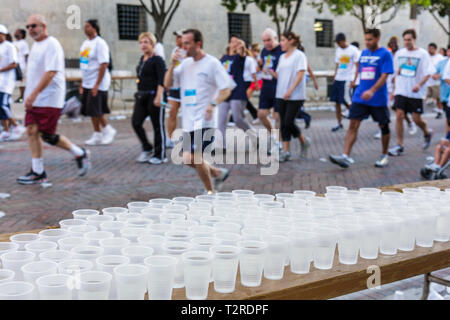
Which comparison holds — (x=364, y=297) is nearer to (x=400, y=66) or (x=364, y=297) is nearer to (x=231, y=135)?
(x=400, y=66)

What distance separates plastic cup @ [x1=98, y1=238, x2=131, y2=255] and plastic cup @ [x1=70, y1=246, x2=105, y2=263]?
0.03 meters

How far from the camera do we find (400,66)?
972 centimetres

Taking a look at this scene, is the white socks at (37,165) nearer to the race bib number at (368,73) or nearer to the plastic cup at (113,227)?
the race bib number at (368,73)

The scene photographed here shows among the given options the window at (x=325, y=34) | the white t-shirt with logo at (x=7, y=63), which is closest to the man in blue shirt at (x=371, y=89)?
the white t-shirt with logo at (x=7, y=63)

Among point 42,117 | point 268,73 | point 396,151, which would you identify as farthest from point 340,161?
point 42,117

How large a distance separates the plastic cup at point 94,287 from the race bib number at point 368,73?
22.6ft

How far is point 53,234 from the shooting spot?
2283 millimetres

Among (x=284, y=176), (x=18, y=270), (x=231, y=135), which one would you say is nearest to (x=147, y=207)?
(x=18, y=270)

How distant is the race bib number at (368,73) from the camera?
800 cm

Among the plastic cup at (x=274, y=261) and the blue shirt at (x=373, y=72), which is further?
the blue shirt at (x=373, y=72)

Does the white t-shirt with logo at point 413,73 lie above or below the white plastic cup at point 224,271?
above

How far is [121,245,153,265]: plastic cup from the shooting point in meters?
1.93

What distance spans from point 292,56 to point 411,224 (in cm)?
644

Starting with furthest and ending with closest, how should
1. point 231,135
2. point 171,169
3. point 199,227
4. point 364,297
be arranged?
1. point 231,135
2. point 171,169
3. point 364,297
4. point 199,227
